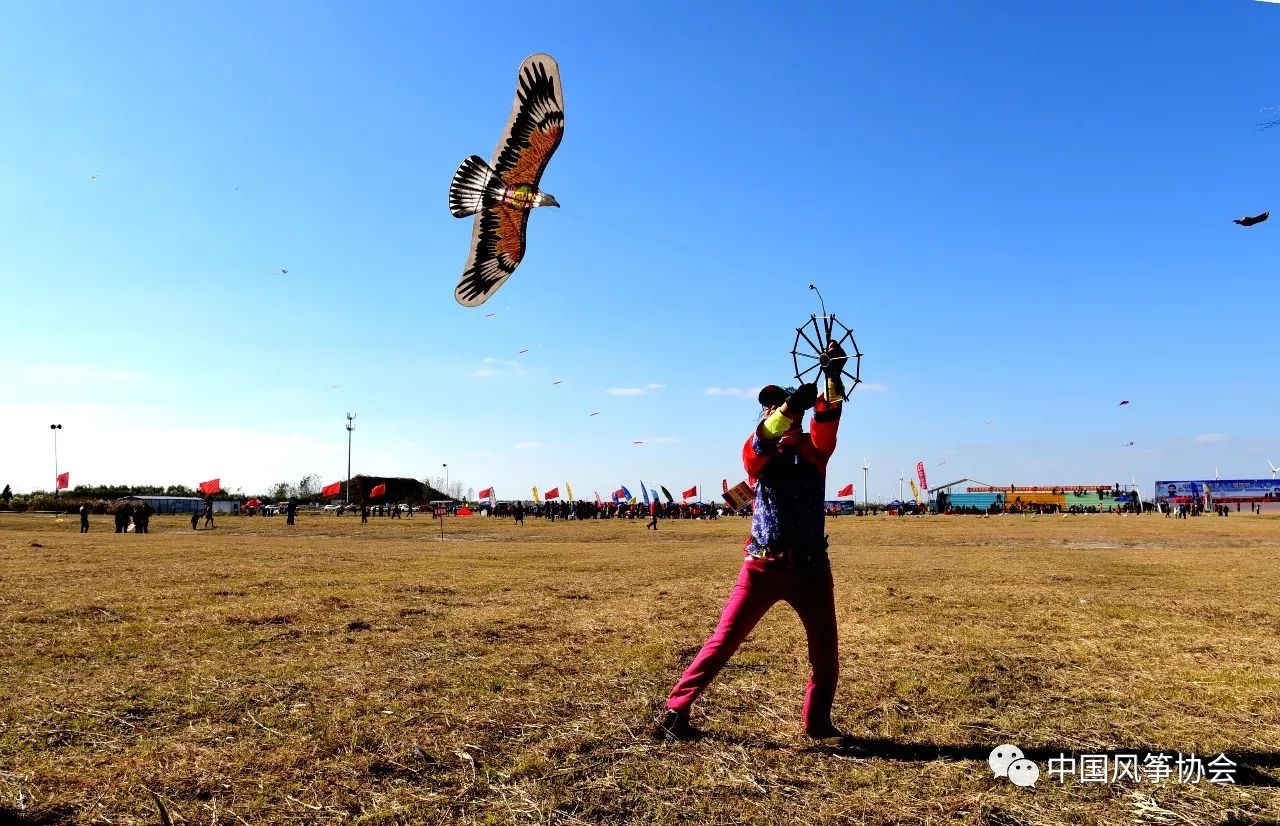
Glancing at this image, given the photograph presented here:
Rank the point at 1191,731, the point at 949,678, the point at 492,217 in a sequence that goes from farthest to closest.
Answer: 1. the point at 492,217
2. the point at 949,678
3. the point at 1191,731

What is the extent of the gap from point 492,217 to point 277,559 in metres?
13.8

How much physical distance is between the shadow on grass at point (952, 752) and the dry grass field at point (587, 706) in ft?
0.07

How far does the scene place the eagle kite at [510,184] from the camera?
7629 millimetres

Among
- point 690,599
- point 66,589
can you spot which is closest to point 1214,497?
point 690,599

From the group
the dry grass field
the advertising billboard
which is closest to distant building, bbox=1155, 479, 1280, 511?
the advertising billboard

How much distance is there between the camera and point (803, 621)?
5098 millimetres

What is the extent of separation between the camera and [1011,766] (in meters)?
4.46

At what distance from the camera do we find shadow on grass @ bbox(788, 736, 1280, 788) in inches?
180

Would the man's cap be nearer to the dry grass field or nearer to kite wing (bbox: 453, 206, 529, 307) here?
the dry grass field

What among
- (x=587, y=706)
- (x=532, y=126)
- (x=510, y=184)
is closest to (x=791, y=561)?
(x=587, y=706)

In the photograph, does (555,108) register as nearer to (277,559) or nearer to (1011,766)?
(1011,766)

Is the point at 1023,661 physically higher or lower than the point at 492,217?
lower

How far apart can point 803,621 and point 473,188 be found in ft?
18.6

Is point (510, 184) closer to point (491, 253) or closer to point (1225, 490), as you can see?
point (491, 253)
